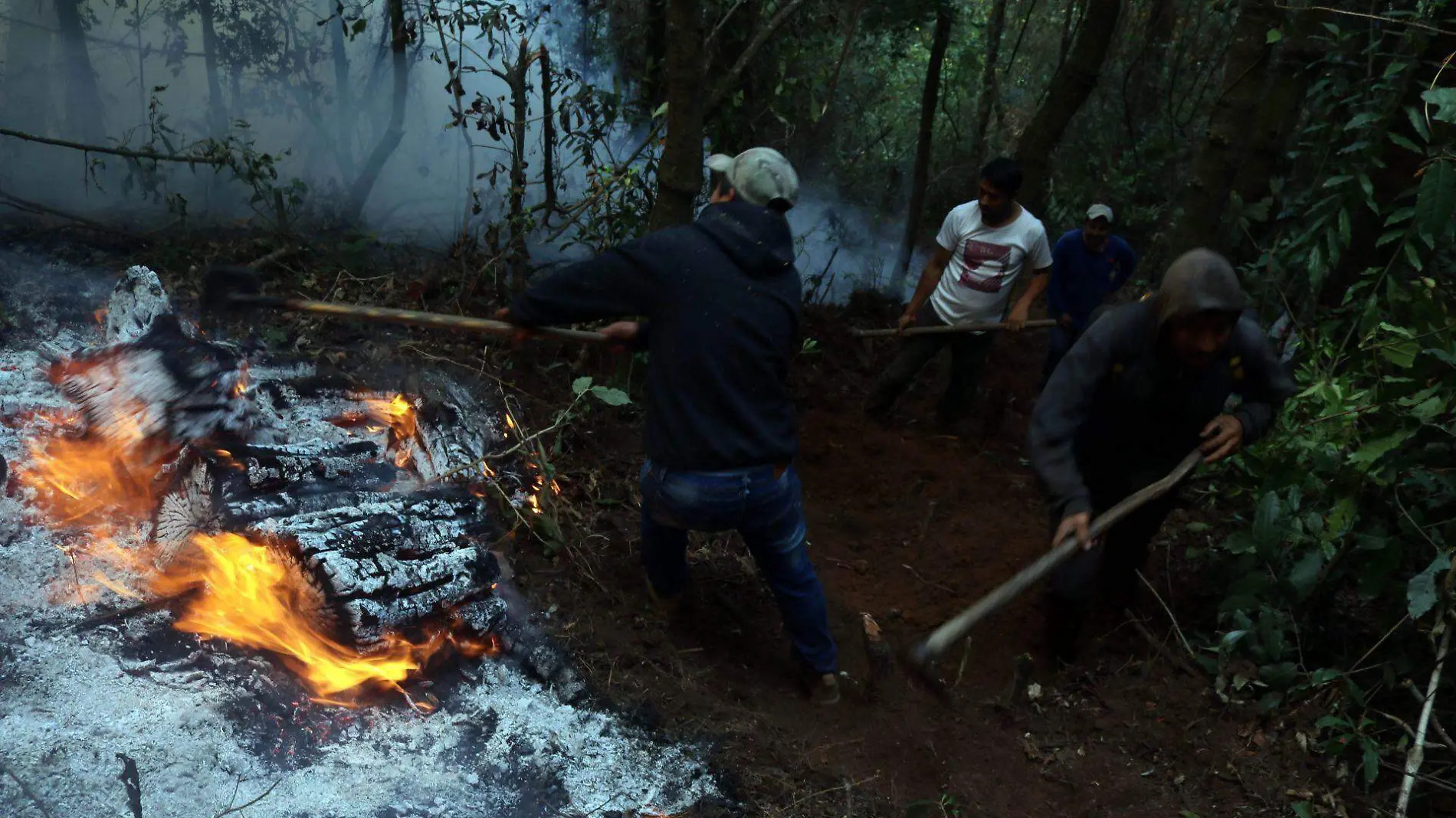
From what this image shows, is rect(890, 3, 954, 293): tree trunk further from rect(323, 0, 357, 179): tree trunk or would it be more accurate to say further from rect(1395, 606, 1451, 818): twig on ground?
rect(1395, 606, 1451, 818): twig on ground

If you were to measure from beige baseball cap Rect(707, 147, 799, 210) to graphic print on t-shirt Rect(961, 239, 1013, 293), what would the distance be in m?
2.74

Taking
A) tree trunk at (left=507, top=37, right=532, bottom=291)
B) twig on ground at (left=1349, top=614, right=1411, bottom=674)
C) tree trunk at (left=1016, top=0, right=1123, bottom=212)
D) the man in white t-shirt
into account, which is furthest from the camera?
tree trunk at (left=1016, top=0, right=1123, bottom=212)

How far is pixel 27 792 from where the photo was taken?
2.43 m

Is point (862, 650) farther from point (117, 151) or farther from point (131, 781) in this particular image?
point (117, 151)

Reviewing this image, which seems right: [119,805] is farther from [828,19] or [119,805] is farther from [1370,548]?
[828,19]

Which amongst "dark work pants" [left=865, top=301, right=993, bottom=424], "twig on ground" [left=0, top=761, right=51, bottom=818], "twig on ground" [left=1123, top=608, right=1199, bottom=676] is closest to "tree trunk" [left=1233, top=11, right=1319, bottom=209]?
"dark work pants" [left=865, top=301, right=993, bottom=424]

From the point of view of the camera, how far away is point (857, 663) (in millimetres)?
4133

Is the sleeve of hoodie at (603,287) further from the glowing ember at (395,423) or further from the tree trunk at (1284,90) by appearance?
the tree trunk at (1284,90)

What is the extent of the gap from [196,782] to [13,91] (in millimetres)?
6012

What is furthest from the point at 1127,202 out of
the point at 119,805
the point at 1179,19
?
the point at 119,805

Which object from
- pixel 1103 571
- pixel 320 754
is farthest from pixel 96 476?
pixel 1103 571

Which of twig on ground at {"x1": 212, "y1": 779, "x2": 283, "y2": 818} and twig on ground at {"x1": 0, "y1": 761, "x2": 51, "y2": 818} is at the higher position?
twig on ground at {"x1": 0, "y1": 761, "x2": 51, "y2": 818}

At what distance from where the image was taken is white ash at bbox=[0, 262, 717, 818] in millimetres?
2568

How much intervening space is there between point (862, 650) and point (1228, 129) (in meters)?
3.84
